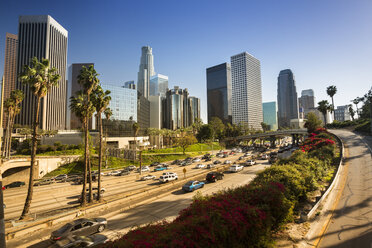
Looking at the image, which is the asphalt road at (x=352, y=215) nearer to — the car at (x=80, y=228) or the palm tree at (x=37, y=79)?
the car at (x=80, y=228)

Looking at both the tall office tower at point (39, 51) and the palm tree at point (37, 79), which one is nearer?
the palm tree at point (37, 79)

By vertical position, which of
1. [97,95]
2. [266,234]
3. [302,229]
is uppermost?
[97,95]

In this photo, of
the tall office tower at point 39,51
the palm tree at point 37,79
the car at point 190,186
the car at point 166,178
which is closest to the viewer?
the palm tree at point 37,79

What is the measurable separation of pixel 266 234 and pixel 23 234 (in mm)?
18317

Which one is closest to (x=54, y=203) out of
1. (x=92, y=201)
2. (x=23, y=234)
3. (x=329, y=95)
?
(x=92, y=201)

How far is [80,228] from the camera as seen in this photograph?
13.2m

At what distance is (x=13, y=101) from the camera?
136 feet

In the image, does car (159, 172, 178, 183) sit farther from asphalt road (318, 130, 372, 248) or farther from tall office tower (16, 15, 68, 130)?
tall office tower (16, 15, 68, 130)

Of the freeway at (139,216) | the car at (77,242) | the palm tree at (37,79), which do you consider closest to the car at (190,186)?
the freeway at (139,216)

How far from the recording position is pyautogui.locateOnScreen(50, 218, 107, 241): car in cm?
1241

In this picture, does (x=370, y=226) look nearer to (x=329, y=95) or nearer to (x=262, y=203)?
(x=262, y=203)

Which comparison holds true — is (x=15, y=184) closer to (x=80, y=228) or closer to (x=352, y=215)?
(x=80, y=228)

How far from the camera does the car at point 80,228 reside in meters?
12.4

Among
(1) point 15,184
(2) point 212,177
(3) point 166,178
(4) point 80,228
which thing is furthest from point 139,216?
(1) point 15,184
